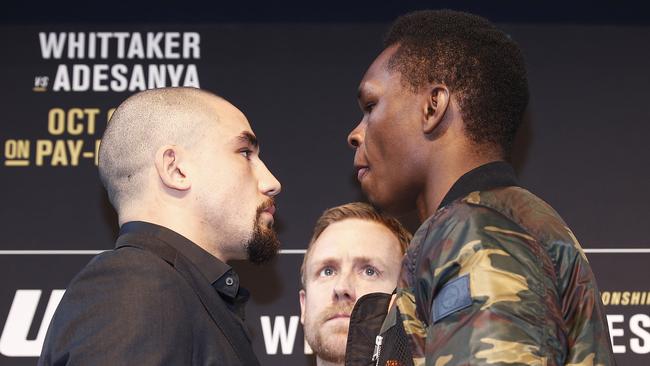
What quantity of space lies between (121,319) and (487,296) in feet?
1.94

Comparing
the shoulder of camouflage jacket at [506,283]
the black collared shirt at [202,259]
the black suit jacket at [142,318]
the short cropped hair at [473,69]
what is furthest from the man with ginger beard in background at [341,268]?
the shoulder of camouflage jacket at [506,283]

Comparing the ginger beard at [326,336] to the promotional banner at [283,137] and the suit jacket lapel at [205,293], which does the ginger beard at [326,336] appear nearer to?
the promotional banner at [283,137]

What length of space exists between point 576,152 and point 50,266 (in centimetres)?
149

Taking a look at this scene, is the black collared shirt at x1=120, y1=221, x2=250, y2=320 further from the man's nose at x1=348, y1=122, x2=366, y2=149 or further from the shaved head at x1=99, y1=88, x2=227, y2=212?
the man's nose at x1=348, y1=122, x2=366, y2=149

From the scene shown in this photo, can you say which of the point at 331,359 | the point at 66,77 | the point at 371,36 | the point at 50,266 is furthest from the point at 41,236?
the point at 371,36

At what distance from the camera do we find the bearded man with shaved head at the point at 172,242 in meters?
1.51

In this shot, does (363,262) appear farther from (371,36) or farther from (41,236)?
(41,236)

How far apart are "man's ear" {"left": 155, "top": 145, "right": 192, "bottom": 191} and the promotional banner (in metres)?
0.80

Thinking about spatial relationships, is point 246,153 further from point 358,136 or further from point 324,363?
point 324,363

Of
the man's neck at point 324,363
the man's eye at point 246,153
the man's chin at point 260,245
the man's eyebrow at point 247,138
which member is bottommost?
the man's neck at point 324,363

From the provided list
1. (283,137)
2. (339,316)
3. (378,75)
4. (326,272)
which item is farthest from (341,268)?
(378,75)

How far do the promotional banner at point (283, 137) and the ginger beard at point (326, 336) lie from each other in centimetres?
10

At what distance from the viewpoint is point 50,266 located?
264 centimetres

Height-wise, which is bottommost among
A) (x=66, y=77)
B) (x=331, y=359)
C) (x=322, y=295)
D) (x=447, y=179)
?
(x=331, y=359)
